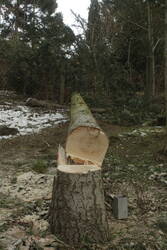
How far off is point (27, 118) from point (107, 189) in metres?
5.27

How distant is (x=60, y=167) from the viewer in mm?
2803

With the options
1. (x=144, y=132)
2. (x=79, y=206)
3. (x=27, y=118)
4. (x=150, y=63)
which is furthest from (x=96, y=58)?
(x=79, y=206)

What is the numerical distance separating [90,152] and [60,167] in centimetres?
39

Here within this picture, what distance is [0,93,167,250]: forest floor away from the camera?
108 inches

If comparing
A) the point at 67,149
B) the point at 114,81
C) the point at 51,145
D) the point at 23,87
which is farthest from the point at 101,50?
the point at 67,149

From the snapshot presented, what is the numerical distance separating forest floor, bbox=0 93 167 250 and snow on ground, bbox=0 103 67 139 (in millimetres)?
812

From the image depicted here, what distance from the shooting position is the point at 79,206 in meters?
2.70

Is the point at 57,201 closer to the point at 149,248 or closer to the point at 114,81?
the point at 149,248

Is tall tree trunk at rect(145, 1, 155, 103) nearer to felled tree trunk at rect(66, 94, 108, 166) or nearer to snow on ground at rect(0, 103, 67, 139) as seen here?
snow on ground at rect(0, 103, 67, 139)

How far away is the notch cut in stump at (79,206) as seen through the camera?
2689 mm

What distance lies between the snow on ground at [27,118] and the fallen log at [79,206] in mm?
4617

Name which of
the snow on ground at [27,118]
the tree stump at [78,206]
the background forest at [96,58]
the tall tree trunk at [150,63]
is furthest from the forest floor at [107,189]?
the tall tree trunk at [150,63]

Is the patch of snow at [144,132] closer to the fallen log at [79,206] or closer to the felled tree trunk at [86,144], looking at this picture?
the felled tree trunk at [86,144]

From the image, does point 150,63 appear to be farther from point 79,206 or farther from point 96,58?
point 79,206
